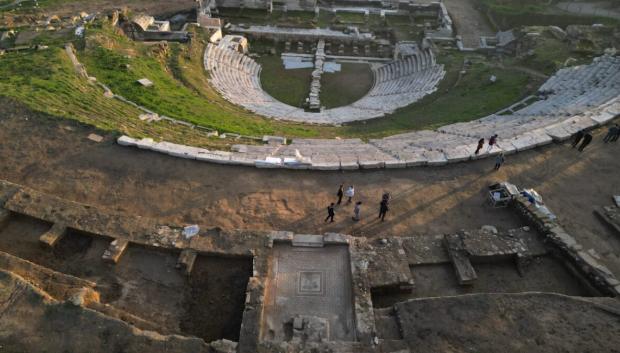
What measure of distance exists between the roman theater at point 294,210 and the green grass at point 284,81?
9.26 feet

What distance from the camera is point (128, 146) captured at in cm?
1655

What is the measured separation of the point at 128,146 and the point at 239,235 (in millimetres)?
7352

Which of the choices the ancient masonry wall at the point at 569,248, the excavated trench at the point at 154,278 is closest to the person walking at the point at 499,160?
the ancient masonry wall at the point at 569,248

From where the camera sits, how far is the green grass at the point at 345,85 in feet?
100

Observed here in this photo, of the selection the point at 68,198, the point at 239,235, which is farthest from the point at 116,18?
the point at 239,235

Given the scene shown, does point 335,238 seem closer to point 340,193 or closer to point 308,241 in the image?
point 308,241

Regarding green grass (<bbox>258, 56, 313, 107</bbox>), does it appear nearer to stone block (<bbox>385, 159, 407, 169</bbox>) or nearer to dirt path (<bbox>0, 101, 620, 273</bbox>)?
stone block (<bbox>385, 159, 407, 169</bbox>)

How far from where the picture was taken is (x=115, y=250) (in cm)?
1234

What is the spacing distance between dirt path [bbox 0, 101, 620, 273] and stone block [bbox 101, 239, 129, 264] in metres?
1.67

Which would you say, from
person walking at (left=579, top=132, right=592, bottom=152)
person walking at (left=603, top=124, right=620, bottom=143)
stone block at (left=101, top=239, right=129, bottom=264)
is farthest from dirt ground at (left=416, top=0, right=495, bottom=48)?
stone block at (left=101, top=239, right=129, bottom=264)

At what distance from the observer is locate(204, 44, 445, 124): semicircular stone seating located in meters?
26.5

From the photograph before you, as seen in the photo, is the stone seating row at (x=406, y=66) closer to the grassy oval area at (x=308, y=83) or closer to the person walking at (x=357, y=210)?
the grassy oval area at (x=308, y=83)

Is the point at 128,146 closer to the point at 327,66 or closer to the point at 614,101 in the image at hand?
the point at 327,66

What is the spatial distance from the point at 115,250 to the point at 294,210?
613 cm
